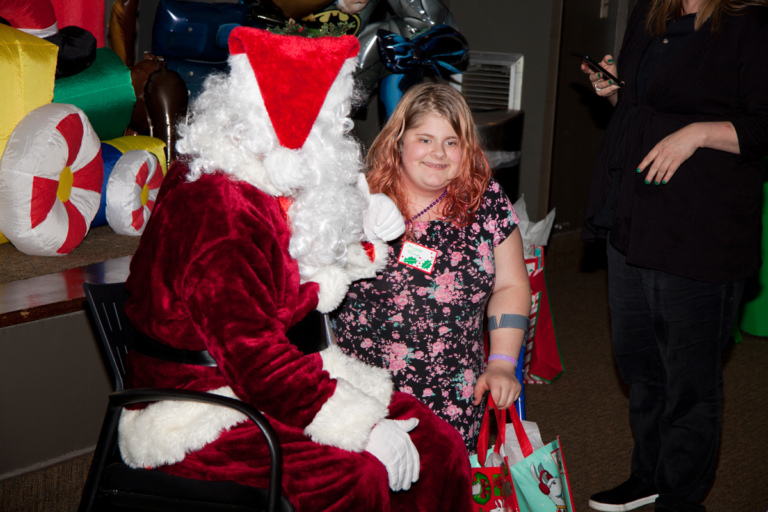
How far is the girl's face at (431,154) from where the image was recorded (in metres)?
1.70

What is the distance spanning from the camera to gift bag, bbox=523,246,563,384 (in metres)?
2.73

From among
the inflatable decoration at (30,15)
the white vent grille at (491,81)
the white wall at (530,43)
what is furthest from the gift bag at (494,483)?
the white wall at (530,43)

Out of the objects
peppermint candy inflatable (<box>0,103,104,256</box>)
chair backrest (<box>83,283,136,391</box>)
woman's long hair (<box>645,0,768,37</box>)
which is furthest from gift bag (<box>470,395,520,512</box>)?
peppermint candy inflatable (<box>0,103,104,256</box>)

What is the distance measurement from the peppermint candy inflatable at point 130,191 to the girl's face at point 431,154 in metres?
1.22

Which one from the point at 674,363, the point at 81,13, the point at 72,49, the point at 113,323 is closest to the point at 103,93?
the point at 72,49

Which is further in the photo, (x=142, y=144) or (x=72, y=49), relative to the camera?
(x=142, y=144)

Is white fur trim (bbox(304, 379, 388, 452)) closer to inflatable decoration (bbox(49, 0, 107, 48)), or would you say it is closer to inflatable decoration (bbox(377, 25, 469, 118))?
inflatable decoration (bbox(377, 25, 469, 118))

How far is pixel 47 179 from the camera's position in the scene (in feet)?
6.93

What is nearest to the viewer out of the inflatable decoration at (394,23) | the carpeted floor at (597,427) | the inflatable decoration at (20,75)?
the carpeted floor at (597,427)

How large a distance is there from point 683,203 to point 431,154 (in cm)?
64

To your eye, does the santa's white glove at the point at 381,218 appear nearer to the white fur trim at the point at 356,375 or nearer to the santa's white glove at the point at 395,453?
the white fur trim at the point at 356,375

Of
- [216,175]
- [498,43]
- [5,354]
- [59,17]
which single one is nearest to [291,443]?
[216,175]

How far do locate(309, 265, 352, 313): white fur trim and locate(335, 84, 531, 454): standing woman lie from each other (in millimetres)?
363

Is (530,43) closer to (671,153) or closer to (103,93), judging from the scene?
(103,93)
